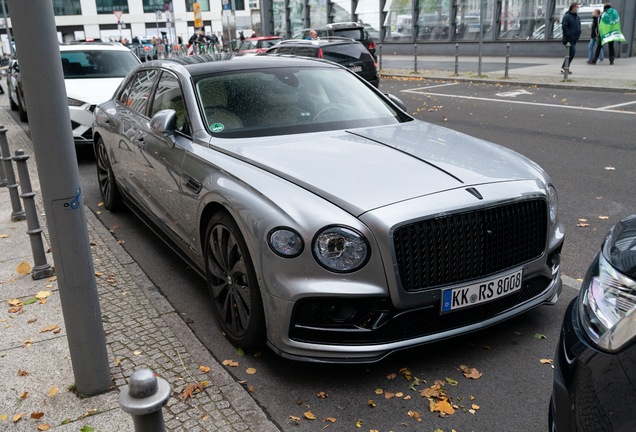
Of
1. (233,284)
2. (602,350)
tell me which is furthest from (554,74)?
(602,350)

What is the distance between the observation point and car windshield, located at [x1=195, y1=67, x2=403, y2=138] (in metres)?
4.40

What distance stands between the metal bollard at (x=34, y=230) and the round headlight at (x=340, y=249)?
8.94ft

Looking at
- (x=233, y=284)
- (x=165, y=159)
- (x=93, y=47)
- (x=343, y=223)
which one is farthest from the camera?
(x=93, y=47)

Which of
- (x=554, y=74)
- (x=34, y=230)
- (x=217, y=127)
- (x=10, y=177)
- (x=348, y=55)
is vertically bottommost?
(x=554, y=74)

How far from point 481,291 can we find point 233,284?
4.58 ft

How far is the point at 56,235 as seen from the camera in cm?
295

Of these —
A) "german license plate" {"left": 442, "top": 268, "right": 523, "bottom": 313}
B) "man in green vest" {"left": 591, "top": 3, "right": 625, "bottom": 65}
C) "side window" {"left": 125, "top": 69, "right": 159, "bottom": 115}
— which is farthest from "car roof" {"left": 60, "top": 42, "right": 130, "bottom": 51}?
"man in green vest" {"left": 591, "top": 3, "right": 625, "bottom": 65}

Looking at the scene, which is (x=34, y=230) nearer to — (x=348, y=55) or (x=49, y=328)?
(x=49, y=328)

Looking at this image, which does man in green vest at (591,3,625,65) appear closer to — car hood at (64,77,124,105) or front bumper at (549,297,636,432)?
car hood at (64,77,124,105)

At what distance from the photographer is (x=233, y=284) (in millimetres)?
3607

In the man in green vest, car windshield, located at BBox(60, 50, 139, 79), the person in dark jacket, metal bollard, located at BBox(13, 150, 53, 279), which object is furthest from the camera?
the man in green vest

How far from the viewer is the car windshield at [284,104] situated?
4.40m

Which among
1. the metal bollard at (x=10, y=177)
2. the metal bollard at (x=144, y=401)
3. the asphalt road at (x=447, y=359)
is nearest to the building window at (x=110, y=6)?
the asphalt road at (x=447, y=359)

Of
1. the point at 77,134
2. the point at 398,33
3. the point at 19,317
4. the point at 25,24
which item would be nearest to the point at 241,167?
the point at 25,24
